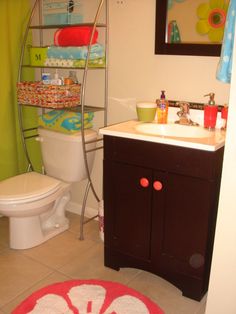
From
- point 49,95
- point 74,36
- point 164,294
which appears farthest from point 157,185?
point 74,36

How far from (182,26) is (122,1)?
1.50ft

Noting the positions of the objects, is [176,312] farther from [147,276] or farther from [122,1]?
[122,1]

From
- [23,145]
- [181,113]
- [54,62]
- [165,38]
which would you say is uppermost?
[165,38]

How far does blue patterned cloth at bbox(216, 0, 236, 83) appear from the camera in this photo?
148cm

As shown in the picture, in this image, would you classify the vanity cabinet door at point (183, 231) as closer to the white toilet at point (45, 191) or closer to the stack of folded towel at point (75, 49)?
the white toilet at point (45, 191)

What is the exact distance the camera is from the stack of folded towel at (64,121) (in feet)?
7.71

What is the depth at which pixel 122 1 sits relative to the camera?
7.27 ft

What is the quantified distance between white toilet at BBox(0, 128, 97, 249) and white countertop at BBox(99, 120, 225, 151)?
1.64 ft

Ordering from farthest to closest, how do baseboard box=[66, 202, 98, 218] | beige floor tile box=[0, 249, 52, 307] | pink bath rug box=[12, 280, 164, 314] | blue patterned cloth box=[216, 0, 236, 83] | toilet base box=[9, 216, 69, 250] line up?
baseboard box=[66, 202, 98, 218] → toilet base box=[9, 216, 69, 250] → beige floor tile box=[0, 249, 52, 307] → pink bath rug box=[12, 280, 164, 314] → blue patterned cloth box=[216, 0, 236, 83]

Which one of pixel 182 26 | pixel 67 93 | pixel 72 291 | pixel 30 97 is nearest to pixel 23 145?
pixel 30 97

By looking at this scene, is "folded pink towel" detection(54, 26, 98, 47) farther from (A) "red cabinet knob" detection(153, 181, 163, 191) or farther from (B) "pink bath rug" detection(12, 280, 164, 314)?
(B) "pink bath rug" detection(12, 280, 164, 314)

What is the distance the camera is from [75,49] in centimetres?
222

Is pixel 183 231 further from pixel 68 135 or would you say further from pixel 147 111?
pixel 68 135

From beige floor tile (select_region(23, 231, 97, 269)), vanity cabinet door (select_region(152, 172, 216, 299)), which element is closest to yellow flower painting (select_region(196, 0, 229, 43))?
vanity cabinet door (select_region(152, 172, 216, 299))
